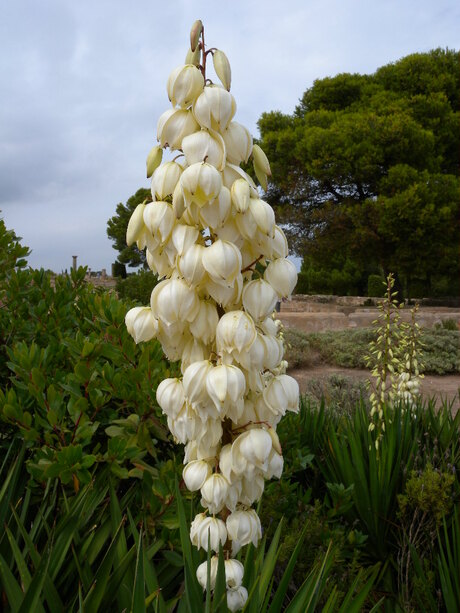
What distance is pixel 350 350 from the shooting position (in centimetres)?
952

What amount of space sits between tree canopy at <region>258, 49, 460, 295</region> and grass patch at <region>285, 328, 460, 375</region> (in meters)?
6.48

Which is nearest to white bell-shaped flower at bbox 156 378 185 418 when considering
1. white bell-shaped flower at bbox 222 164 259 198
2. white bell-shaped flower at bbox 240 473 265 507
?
white bell-shaped flower at bbox 240 473 265 507

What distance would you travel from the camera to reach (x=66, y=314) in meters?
2.86

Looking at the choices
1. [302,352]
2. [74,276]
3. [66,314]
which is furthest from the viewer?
[302,352]

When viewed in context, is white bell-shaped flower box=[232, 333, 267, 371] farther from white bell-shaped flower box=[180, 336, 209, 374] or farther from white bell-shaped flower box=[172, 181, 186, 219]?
white bell-shaped flower box=[172, 181, 186, 219]

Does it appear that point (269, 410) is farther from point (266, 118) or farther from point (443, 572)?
point (266, 118)

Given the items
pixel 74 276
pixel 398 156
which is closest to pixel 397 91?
pixel 398 156

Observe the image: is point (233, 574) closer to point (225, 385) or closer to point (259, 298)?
point (225, 385)

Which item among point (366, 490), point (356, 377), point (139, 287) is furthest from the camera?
point (139, 287)

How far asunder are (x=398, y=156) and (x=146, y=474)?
1764cm

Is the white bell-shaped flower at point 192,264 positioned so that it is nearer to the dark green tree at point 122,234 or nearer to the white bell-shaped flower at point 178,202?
the white bell-shaped flower at point 178,202

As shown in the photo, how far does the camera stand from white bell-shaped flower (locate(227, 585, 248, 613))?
1157 mm

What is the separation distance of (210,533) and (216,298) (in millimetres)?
540

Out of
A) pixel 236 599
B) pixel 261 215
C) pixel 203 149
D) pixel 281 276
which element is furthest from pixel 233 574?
pixel 203 149
